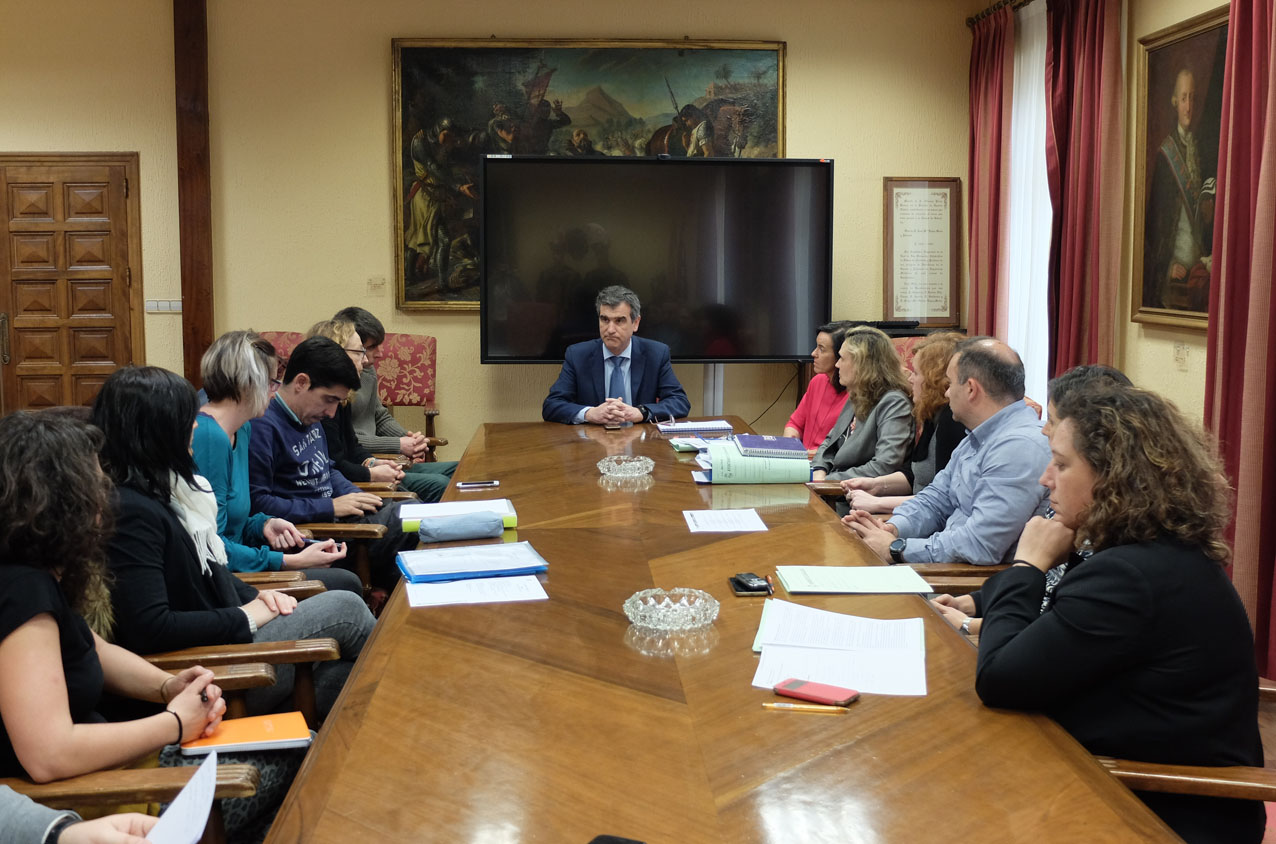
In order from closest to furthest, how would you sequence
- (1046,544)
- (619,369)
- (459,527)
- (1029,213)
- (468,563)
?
(1046,544) < (468,563) < (459,527) < (619,369) < (1029,213)

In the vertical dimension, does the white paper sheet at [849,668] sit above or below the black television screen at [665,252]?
below

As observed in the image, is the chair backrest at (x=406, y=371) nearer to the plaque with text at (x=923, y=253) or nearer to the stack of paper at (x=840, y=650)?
the plaque with text at (x=923, y=253)

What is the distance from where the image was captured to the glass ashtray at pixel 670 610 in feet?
7.16

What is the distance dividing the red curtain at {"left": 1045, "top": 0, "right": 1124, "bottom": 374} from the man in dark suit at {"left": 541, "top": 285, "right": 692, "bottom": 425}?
1.86 metres

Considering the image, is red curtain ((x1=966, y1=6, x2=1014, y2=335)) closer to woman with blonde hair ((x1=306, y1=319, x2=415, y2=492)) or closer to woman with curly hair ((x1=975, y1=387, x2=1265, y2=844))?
woman with blonde hair ((x1=306, y1=319, x2=415, y2=492))

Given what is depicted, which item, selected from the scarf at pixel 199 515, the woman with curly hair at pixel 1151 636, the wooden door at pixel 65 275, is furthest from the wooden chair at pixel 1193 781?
the wooden door at pixel 65 275

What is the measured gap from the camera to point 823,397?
16.8 ft

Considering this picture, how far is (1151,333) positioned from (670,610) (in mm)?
3542

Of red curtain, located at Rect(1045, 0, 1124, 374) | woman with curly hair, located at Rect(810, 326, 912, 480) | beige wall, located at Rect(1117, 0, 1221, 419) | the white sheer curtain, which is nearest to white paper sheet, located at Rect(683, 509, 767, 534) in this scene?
woman with curly hair, located at Rect(810, 326, 912, 480)

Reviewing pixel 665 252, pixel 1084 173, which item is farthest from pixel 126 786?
pixel 665 252

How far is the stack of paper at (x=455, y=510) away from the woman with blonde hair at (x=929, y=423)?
1356 mm

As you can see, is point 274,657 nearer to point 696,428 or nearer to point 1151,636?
point 1151,636

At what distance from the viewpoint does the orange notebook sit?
79.0 inches

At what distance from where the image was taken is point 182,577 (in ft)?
7.96
